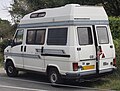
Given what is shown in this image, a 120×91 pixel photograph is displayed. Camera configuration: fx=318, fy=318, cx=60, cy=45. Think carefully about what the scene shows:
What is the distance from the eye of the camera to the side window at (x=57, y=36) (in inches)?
416

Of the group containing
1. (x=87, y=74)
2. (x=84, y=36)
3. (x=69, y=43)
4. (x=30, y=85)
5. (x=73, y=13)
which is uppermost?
(x=73, y=13)

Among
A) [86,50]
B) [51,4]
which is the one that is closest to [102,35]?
[86,50]

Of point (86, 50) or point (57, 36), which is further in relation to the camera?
point (57, 36)

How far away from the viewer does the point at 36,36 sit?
38.7 ft

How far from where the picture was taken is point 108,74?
1125 cm

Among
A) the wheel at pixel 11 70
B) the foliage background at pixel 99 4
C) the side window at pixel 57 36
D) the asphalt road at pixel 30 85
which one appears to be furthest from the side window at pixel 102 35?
the wheel at pixel 11 70

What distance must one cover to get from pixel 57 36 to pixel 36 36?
3.90 feet

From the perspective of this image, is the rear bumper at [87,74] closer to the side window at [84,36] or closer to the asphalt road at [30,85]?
the asphalt road at [30,85]

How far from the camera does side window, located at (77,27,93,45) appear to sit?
10.4 meters

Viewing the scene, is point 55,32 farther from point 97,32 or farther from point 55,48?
point 97,32

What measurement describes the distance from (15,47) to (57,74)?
108 inches

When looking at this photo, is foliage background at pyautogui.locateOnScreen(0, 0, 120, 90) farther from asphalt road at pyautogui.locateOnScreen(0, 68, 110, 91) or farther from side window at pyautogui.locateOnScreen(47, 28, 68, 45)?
Result: side window at pyautogui.locateOnScreen(47, 28, 68, 45)

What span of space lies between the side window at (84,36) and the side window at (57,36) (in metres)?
0.47

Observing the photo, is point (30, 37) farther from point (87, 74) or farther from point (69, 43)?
point (87, 74)
